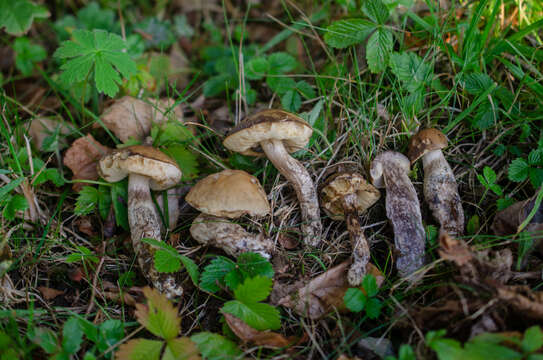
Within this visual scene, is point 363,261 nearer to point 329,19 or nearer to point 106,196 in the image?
point 106,196

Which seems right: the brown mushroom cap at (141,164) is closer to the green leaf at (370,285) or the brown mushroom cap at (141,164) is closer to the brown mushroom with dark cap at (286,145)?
the brown mushroom with dark cap at (286,145)

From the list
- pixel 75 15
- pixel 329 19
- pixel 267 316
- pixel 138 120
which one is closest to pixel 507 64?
pixel 329 19

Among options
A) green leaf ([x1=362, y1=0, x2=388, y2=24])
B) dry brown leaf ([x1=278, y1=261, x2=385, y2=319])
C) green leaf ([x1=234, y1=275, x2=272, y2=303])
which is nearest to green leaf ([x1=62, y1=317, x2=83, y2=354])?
green leaf ([x1=234, y1=275, x2=272, y2=303])

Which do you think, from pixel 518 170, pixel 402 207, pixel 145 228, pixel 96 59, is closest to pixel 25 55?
pixel 96 59

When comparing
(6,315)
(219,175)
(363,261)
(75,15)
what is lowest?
(6,315)

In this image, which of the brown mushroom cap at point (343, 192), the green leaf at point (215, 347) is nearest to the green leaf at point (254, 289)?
the green leaf at point (215, 347)
